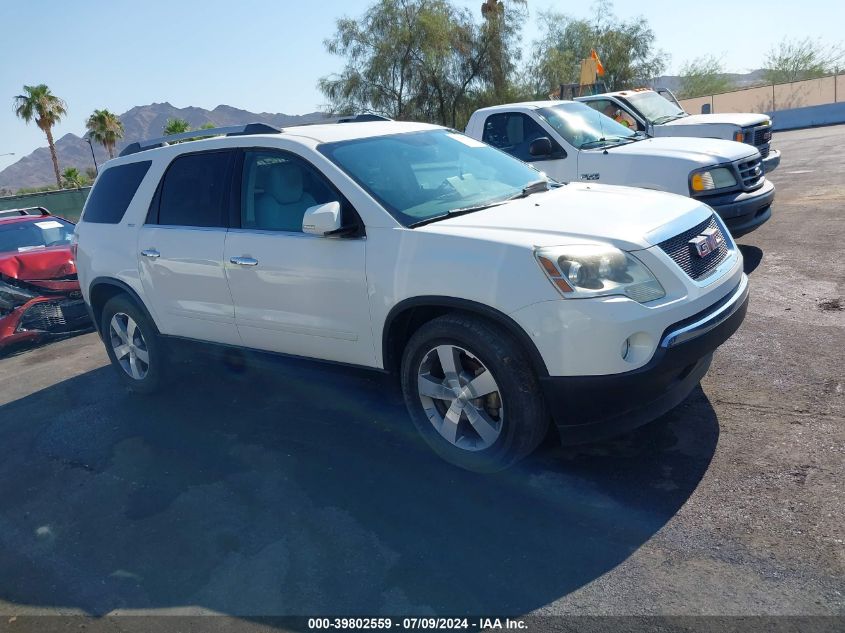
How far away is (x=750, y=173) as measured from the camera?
25.6 feet

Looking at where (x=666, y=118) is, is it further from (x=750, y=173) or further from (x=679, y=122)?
(x=750, y=173)

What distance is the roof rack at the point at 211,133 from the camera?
4.99m

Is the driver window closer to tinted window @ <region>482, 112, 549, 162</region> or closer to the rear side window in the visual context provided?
tinted window @ <region>482, 112, 549, 162</region>

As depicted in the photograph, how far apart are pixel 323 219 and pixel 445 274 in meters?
0.80

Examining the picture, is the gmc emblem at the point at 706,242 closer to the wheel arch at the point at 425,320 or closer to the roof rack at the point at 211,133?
the wheel arch at the point at 425,320

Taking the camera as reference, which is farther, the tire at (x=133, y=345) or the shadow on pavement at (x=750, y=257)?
the shadow on pavement at (x=750, y=257)

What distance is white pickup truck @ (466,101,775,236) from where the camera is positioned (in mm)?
7461

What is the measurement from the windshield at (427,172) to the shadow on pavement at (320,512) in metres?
1.16

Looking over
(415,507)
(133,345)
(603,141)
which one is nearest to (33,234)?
(133,345)

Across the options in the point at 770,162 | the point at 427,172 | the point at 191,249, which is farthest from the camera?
the point at 770,162

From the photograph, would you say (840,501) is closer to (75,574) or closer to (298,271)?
(298,271)

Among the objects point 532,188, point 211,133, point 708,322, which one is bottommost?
point 708,322

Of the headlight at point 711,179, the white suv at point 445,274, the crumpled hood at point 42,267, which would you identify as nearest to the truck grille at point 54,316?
the crumpled hood at point 42,267

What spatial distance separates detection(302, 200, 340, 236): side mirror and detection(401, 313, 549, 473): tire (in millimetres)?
768
